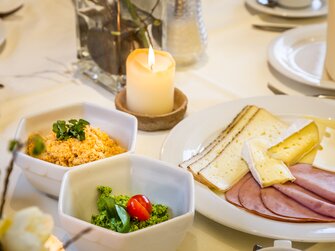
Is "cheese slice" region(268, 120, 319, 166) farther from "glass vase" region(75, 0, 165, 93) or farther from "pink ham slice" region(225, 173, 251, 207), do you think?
"glass vase" region(75, 0, 165, 93)

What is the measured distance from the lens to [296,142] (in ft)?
3.18

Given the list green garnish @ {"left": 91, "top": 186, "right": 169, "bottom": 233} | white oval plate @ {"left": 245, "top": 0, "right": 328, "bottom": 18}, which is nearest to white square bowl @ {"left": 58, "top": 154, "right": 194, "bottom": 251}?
green garnish @ {"left": 91, "top": 186, "right": 169, "bottom": 233}

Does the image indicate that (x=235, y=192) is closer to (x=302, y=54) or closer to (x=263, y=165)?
(x=263, y=165)

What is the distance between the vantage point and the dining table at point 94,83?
0.89 metres

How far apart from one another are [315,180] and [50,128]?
471 millimetres

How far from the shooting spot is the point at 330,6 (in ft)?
3.99

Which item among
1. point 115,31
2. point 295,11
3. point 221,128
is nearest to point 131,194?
point 221,128

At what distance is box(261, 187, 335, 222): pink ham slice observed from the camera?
818 mm

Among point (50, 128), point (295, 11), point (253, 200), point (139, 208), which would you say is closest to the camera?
point (139, 208)

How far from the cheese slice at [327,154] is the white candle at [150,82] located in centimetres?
32

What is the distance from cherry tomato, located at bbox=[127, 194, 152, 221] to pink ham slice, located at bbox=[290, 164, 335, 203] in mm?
281

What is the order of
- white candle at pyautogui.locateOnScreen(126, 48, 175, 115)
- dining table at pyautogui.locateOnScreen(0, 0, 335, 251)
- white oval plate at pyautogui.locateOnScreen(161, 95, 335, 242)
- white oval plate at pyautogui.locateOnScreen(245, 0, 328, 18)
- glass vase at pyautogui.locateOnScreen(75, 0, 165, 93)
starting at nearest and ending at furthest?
white oval plate at pyautogui.locateOnScreen(161, 95, 335, 242) < dining table at pyautogui.locateOnScreen(0, 0, 335, 251) < white candle at pyautogui.locateOnScreen(126, 48, 175, 115) < glass vase at pyautogui.locateOnScreen(75, 0, 165, 93) < white oval plate at pyautogui.locateOnScreen(245, 0, 328, 18)

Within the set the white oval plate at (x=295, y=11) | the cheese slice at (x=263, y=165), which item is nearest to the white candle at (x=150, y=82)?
the cheese slice at (x=263, y=165)

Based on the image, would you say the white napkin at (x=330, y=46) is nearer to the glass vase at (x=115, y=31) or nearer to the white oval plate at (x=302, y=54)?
the white oval plate at (x=302, y=54)
